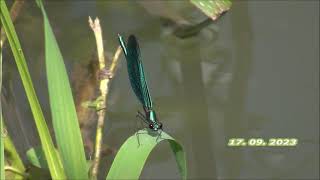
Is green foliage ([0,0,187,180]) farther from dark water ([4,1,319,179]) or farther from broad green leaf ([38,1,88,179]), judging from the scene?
dark water ([4,1,319,179])

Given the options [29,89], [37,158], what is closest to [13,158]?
[37,158]

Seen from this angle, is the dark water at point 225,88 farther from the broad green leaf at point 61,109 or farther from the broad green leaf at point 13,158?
the broad green leaf at point 61,109

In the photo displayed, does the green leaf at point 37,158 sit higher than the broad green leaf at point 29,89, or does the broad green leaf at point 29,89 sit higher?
the broad green leaf at point 29,89

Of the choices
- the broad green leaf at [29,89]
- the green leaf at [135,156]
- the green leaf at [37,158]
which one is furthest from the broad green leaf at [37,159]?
the green leaf at [135,156]

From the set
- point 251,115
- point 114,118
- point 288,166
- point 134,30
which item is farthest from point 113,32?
point 288,166

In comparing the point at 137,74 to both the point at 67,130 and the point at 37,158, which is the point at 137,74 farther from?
the point at 37,158

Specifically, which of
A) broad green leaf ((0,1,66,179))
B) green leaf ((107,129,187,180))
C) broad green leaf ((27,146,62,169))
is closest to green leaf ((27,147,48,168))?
broad green leaf ((27,146,62,169))
